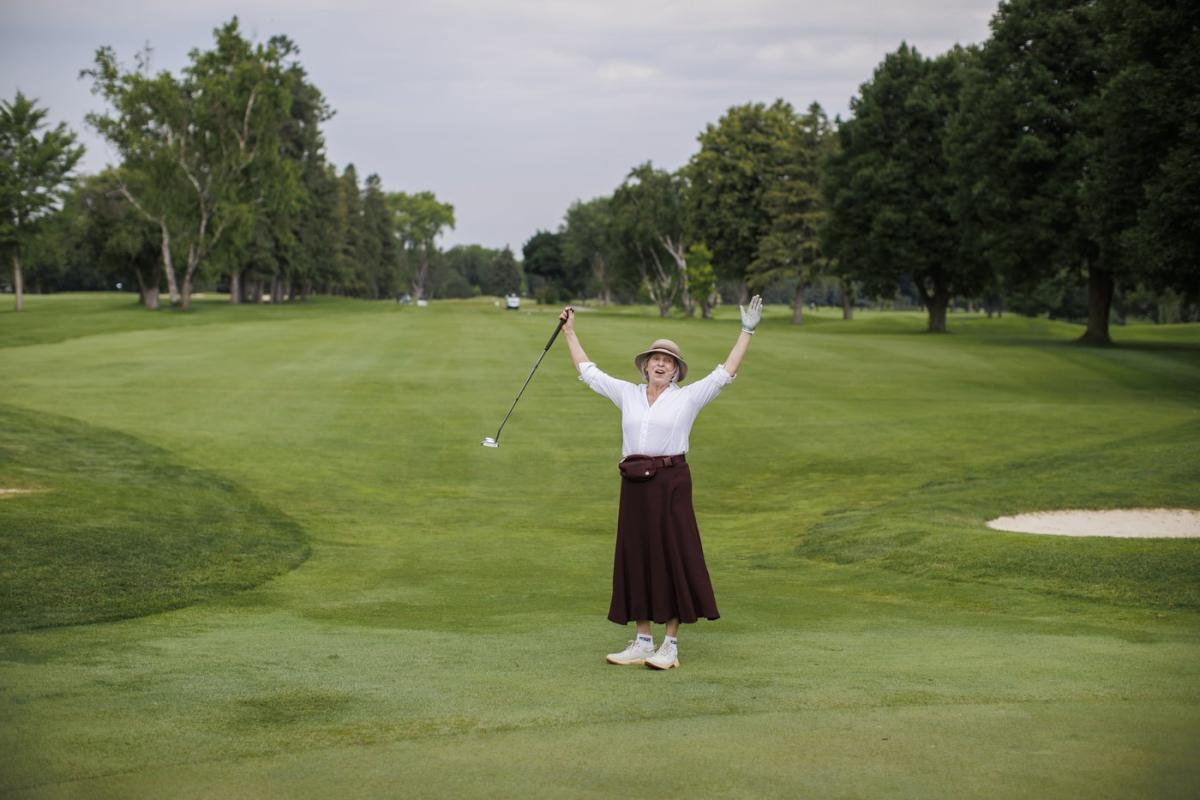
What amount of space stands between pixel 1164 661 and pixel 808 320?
101130 millimetres

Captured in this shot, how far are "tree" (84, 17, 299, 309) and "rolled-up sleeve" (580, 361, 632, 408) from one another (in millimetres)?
78803

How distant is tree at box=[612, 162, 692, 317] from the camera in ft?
389

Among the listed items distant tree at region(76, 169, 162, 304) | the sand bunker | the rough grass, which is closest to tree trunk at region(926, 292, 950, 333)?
distant tree at region(76, 169, 162, 304)

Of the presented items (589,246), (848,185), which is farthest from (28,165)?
(589,246)

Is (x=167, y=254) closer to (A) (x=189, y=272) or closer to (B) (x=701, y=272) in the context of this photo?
(A) (x=189, y=272)

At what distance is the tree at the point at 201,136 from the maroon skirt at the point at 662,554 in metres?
79.9

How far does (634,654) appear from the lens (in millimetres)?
8906

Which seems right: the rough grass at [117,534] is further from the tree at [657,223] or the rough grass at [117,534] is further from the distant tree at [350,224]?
the distant tree at [350,224]

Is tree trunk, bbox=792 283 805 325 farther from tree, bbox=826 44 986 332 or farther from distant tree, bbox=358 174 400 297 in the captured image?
distant tree, bbox=358 174 400 297

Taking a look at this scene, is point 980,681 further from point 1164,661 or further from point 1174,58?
point 1174,58

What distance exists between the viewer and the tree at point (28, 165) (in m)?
79.0

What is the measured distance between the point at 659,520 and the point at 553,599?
4535mm

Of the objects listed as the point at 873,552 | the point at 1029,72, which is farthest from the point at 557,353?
the point at 873,552

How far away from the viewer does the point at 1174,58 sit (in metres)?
38.4
